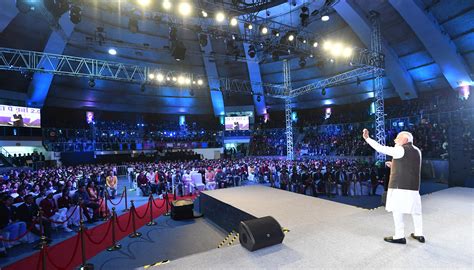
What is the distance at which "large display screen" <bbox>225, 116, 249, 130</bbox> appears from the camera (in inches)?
1072

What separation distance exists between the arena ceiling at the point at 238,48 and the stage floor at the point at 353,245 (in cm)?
899

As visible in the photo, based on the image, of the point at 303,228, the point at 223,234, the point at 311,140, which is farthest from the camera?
the point at 311,140

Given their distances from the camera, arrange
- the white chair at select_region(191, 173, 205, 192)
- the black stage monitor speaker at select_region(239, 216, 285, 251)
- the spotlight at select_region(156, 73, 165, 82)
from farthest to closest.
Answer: the spotlight at select_region(156, 73, 165, 82) < the white chair at select_region(191, 173, 205, 192) < the black stage monitor speaker at select_region(239, 216, 285, 251)

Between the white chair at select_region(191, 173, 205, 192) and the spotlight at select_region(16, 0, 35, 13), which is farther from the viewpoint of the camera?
the white chair at select_region(191, 173, 205, 192)

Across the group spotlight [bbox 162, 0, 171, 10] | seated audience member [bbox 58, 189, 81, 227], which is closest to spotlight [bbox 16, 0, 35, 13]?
spotlight [bbox 162, 0, 171, 10]

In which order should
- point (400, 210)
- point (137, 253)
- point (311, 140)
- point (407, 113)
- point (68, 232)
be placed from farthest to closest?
point (311, 140) → point (407, 113) → point (68, 232) → point (137, 253) → point (400, 210)

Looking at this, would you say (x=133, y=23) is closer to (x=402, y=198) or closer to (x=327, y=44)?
(x=327, y=44)

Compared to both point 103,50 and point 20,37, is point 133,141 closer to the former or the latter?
point 103,50

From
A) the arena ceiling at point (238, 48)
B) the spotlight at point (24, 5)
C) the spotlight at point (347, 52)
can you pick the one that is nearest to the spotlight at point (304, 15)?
the arena ceiling at point (238, 48)

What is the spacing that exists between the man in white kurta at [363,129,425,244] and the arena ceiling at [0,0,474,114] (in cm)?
896

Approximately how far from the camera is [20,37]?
16.3 metres

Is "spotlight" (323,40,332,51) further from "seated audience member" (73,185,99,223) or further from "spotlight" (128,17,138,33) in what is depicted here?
"seated audience member" (73,185,99,223)

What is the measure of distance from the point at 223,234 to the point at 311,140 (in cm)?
1886

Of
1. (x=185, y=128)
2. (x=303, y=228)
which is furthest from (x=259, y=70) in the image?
(x=303, y=228)
